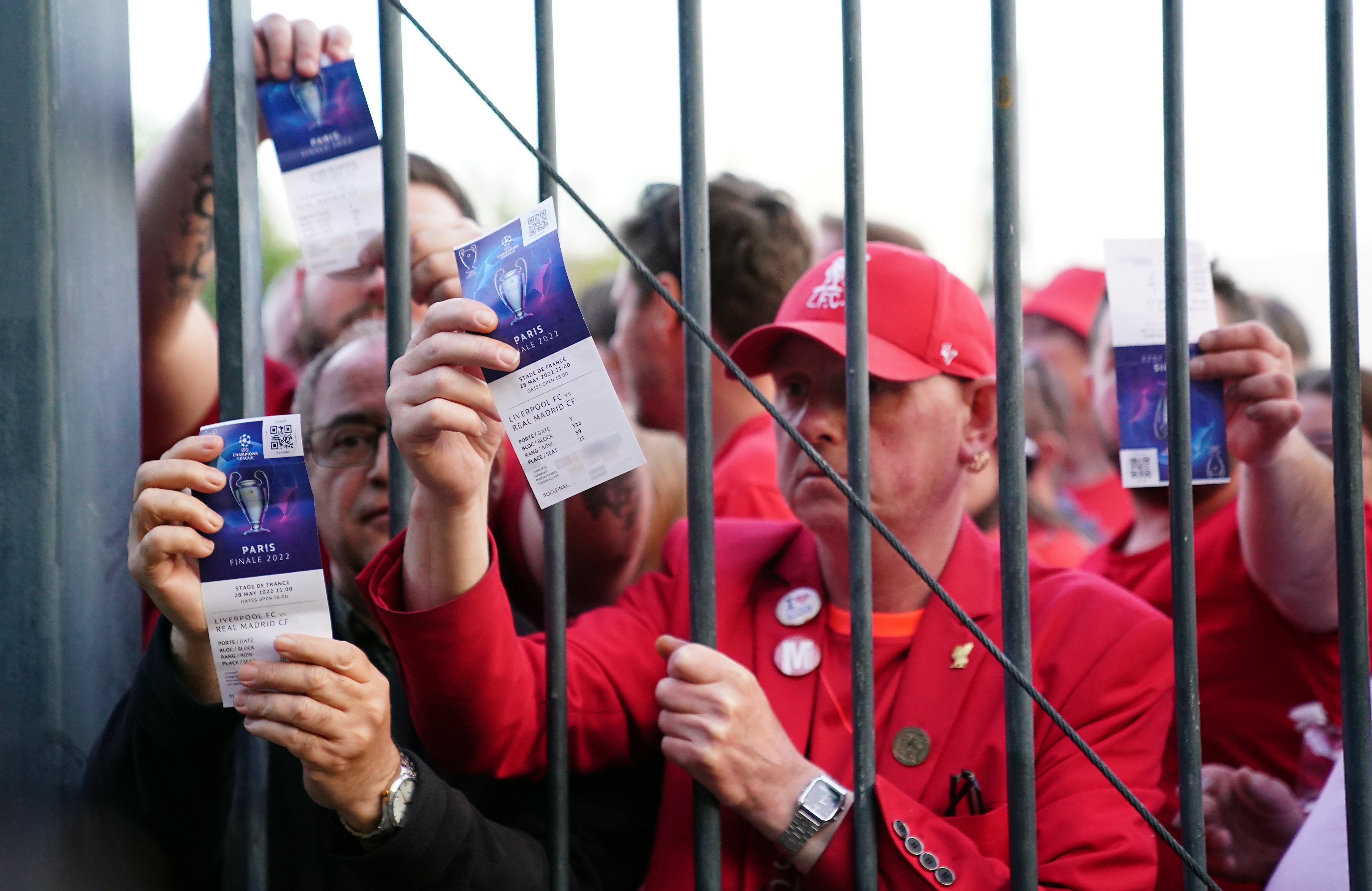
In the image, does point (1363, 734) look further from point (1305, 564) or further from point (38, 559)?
point (38, 559)

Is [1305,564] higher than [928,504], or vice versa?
[928,504]

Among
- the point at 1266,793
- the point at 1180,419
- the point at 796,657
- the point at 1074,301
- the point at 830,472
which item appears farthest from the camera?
the point at 1074,301

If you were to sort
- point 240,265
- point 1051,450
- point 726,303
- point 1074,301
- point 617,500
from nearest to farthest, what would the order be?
point 240,265 < point 617,500 < point 726,303 < point 1074,301 < point 1051,450

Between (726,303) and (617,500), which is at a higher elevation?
(726,303)

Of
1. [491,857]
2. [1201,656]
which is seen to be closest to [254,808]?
[491,857]

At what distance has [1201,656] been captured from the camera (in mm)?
2031

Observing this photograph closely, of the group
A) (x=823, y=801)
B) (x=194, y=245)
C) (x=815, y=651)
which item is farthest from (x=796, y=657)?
(x=194, y=245)

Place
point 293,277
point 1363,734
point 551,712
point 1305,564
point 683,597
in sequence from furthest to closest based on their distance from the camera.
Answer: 1. point 293,277
2. point 1305,564
3. point 683,597
4. point 551,712
5. point 1363,734

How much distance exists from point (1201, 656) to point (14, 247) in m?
1.92

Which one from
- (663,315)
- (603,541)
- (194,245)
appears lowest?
(603,541)

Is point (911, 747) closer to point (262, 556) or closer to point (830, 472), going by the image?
point (830, 472)

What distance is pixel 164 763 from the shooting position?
1.37 metres

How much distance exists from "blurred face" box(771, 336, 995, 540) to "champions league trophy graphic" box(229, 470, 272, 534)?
79 cm

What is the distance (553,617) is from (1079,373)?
210 centimetres
